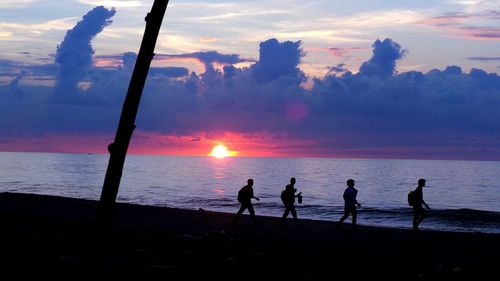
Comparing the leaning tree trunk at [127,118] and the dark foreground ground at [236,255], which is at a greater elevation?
the leaning tree trunk at [127,118]

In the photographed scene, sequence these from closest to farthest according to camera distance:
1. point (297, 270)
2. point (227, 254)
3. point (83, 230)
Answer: point (297, 270), point (227, 254), point (83, 230)

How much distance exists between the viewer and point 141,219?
28906 millimetres

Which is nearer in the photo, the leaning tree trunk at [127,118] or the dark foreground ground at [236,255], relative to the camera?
the leaning tree trunk at [127,118]

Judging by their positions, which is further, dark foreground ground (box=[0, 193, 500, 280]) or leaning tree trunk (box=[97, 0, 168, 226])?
dark foreground ground (box=[0, 193, 500, 280])

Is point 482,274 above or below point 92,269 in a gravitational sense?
below

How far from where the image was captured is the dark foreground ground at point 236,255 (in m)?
12.6

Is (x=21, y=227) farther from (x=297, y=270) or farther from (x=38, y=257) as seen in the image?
(x=297, y=270)

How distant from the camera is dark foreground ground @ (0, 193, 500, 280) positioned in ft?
41.3

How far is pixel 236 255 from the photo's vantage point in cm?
1602

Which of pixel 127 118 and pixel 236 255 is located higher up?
pixel 127 118

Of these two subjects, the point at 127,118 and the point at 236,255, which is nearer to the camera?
the point at 127,118

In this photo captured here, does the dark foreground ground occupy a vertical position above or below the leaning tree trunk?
below

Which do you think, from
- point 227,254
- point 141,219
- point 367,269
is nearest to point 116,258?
point 227,254

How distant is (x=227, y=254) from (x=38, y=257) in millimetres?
4555
